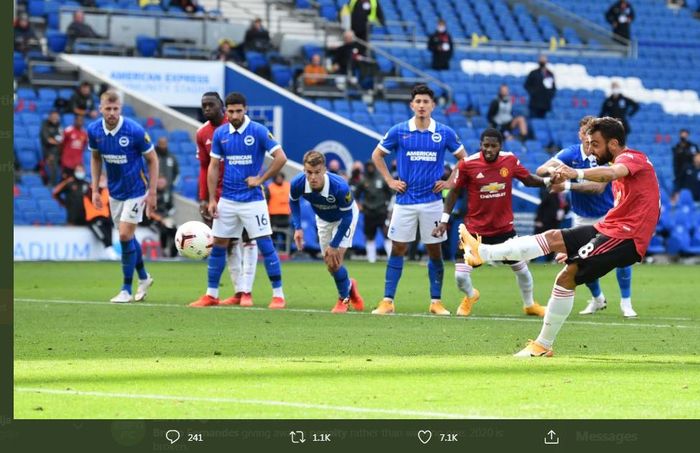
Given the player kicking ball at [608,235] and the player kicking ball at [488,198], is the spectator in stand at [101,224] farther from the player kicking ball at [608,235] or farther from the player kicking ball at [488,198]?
the player kicking ball at [608,235]

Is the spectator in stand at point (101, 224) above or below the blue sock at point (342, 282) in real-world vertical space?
below

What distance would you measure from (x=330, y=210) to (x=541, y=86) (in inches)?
878

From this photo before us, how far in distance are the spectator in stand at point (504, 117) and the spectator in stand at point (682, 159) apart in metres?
3.85

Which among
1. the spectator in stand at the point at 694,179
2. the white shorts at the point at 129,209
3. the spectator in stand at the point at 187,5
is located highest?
the spectator in stand at the point at 187,5

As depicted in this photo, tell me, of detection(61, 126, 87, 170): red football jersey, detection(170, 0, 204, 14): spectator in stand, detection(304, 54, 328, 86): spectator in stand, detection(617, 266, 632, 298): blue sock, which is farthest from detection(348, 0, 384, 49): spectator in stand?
detection(617, 266, 632, 298): blue sock

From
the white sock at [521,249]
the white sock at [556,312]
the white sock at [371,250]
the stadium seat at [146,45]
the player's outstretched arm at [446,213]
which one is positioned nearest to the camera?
the white sock at [556,312]

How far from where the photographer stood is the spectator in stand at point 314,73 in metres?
35.9

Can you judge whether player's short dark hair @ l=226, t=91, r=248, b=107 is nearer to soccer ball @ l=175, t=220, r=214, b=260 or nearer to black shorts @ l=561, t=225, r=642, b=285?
soccer ball @ l=175, t=220, r=214, b=260

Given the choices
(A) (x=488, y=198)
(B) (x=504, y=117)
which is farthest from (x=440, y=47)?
(A) (x=488, y=198)

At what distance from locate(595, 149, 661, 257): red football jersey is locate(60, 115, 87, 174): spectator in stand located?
1888 centimetres

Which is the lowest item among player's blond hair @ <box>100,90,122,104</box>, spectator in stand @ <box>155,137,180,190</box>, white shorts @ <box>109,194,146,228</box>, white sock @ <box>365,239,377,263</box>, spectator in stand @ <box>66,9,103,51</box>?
white sock @ <box>365,239,377,263</box>

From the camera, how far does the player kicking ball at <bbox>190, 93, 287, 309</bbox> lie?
1755 centimetres

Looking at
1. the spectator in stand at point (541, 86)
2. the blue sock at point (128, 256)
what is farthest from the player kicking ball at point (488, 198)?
the spectator in stand at point (541, 86)
